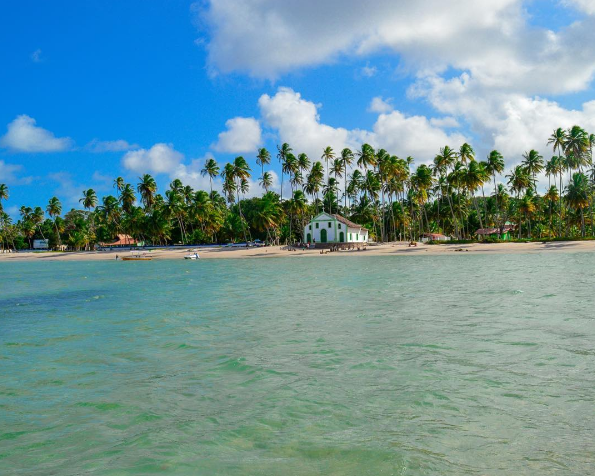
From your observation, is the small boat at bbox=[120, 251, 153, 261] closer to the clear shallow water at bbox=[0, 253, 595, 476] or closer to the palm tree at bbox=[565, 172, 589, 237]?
the clear shallow water at bbox=[0, 253, 595, 476]

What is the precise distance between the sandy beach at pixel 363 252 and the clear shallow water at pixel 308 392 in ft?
141

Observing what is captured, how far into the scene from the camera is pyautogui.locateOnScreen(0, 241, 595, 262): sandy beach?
186ft

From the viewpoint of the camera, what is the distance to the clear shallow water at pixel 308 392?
18.5 feet

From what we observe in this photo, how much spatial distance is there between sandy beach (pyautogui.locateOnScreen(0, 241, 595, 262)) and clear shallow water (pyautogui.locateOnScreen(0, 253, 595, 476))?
42931 mm

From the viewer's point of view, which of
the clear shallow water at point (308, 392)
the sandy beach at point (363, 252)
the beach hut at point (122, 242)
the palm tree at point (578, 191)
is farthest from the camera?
the beach hut at point (122, 242)

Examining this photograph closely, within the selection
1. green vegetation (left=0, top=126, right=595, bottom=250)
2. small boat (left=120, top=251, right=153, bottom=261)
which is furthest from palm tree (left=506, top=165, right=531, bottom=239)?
small boat (left=120, top=251, right=153, bottom=261)

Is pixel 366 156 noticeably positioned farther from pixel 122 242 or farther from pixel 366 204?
pixel 122 242

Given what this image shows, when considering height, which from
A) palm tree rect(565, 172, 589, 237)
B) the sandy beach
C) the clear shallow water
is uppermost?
palm tree rect(565, 172, 589, 237)

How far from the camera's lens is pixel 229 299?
22.1 meters

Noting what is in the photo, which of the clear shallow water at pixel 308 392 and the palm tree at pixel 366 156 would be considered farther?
the palm tree at pixel 366 156

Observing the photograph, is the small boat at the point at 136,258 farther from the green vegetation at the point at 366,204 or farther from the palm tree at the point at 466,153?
the palm tree at the point at 466,153

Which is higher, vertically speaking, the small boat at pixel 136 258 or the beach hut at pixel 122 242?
the beach hut at pixel 122 242

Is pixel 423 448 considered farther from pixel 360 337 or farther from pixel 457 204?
pixel 457 204

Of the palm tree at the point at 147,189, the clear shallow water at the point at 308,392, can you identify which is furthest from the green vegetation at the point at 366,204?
the clear shallow water at the point at 308,392
